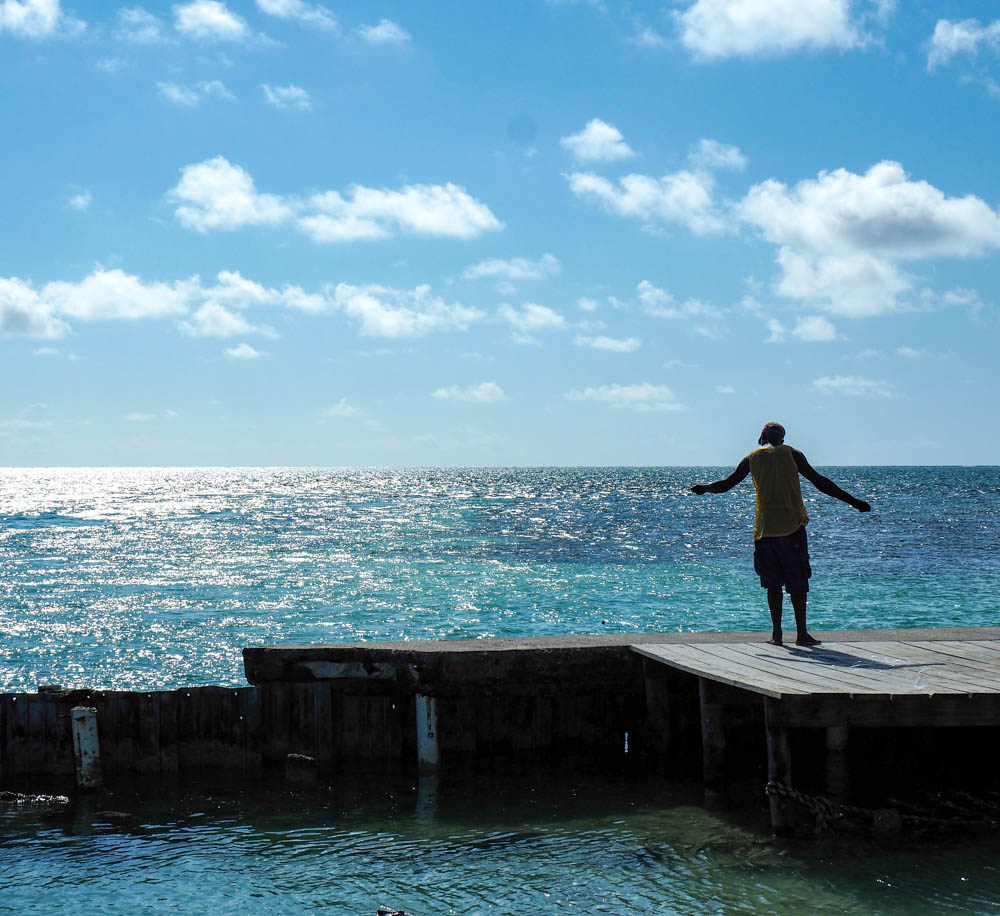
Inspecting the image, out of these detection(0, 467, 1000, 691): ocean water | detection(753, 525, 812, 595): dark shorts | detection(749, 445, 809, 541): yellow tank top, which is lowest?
detection(0, 467, 1000, 691): ocean water

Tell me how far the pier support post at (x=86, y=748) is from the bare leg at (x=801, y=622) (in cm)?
669

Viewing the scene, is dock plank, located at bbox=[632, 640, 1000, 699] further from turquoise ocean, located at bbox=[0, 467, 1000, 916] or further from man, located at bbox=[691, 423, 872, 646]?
turquoise ocean, located at bbox=[0, 467, 1000, 916]

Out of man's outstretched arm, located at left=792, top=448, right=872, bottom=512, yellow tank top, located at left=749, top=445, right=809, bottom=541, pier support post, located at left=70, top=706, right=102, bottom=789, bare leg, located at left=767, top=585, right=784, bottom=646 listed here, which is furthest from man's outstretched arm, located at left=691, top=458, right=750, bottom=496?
pier support post, located at left=70, top=706, right=102, bottom=789

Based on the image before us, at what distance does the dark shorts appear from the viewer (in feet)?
31.9

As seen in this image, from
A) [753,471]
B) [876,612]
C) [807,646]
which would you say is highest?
[753,471]

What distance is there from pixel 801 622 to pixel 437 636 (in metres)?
12.8

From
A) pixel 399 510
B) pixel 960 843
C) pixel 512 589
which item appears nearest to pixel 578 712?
pixel 960 843

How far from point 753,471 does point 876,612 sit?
16.2m

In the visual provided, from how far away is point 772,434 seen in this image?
9.98m

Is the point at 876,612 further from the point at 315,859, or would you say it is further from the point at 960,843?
the point at 315,859

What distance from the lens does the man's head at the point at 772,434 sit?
996 centimetres

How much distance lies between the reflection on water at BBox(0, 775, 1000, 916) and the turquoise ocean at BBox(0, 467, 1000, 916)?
0.02m

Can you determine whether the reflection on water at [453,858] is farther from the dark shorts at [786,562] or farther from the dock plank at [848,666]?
the dark shorts at [786,562]

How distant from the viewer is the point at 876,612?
79.8 feet
